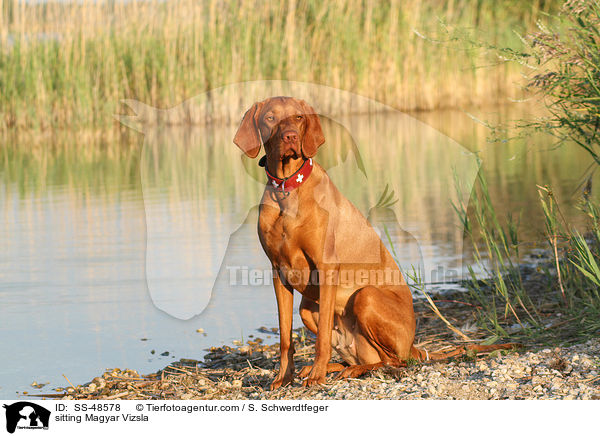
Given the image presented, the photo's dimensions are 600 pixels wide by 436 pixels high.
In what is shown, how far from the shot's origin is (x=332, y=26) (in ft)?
56.1

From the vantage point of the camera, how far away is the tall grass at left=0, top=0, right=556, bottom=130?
1653 cm

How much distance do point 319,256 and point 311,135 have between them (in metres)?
0.64

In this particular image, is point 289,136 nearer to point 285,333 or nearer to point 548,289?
point 285,333

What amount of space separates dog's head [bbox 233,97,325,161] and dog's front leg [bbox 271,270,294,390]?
0.67m

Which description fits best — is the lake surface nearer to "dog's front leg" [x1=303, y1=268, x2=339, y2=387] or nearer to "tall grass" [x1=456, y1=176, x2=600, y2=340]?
"tall grass" [x1=456, y1=176, x2=600, y2=340]

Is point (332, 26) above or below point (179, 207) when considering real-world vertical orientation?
above

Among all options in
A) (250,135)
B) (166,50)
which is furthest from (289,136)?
(166,50)

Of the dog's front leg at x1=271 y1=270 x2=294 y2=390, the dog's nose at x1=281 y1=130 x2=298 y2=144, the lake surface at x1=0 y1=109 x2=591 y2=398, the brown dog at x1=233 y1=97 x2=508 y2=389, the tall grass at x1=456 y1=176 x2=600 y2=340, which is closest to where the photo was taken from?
the dog's nose at x1=281 y1=130 x2=298 y2=144

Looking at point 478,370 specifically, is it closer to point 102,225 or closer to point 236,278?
point 236,278

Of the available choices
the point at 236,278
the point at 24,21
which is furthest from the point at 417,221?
the point at 24,21

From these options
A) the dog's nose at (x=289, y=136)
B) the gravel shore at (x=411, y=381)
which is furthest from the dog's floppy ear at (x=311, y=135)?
the gravel shore at (x=411, y=381)

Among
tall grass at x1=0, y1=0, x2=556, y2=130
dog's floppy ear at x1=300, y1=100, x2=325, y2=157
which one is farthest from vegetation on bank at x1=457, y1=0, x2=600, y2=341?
tall grass at x1=0, y1=0, x2=556, y2=130

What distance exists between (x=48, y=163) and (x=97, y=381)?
34.0 feet
